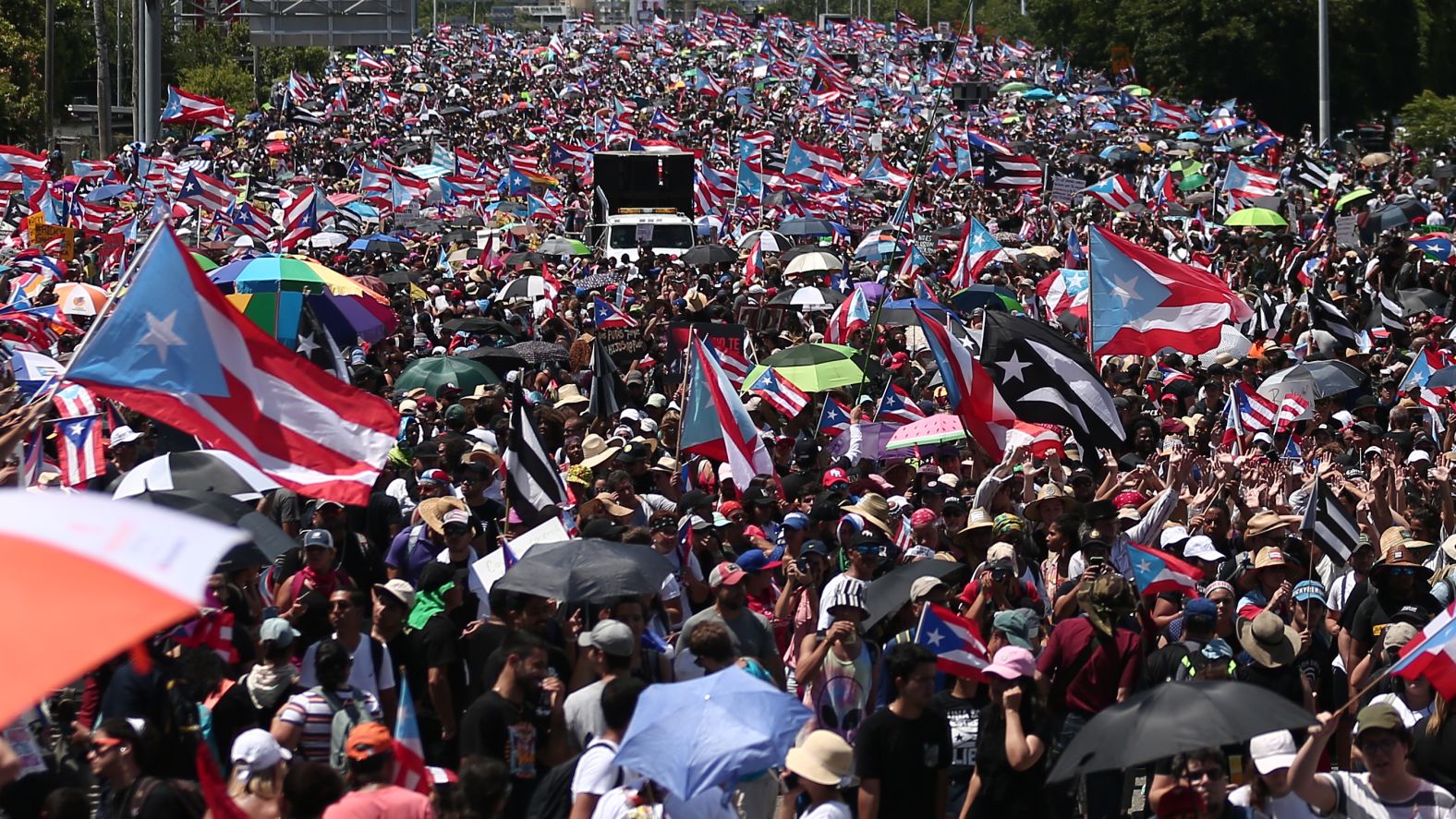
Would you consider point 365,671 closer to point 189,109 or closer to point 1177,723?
point 1177,723

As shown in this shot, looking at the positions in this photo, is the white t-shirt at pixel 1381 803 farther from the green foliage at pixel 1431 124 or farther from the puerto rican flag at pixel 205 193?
the green foliage at pixel 1431 124

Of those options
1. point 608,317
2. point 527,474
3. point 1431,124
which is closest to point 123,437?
point 527,474

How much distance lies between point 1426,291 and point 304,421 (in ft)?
52.6

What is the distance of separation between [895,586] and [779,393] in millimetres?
6163

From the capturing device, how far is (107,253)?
2602cm

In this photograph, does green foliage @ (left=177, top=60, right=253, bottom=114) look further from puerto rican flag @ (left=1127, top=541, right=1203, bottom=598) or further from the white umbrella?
puerto rican flag @ (left=1127, top=541, right=1203, bottom=598)

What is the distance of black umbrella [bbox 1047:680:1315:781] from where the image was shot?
584 centimetres

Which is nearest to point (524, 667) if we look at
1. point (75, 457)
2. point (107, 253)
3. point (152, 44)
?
point (75, 457)

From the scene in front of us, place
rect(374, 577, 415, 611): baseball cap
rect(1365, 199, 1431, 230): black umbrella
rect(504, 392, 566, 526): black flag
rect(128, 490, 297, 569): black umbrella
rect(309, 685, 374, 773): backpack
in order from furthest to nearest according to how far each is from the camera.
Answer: rect(1365, 199, 1431, 230): black umbrella, rect(504, 392, 566, 526): black flag, rect(128, 490, 297, 569): black umbrella, rect(374, 577, 415, 611): baseball cap, rect(309, 685, 374, 773): backpack

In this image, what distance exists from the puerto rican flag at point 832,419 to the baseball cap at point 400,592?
5.75 meters

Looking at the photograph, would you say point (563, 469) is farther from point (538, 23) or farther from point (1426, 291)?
point (538, 23)

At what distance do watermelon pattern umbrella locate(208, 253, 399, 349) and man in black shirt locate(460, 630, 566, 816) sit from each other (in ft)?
27.4

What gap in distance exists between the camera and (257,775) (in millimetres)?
6059

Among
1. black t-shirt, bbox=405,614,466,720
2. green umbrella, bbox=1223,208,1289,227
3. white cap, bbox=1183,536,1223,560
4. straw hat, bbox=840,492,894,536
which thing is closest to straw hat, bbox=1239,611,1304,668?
white cap, bbox=1183,536,1223,560
